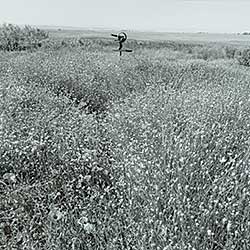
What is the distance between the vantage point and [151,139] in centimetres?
358

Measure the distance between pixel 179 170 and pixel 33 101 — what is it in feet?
10.6

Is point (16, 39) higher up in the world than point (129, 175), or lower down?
lower down

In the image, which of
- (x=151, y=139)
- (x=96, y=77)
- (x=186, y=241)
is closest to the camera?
Answer: (x=186, y=241)

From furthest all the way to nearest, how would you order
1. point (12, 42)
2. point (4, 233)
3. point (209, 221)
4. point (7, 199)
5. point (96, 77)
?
1. point (12, 42)
2. point (96, 77)
3. point (7, 199)
4. point (4, 233)
5. point (209, 221)

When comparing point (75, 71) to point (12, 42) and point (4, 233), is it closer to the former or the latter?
point (4, 233)

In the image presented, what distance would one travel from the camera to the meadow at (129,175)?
2312 millimetres

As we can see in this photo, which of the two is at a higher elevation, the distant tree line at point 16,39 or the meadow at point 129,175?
the meadow at point 129,175

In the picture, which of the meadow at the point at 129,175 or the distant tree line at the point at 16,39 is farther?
the distant tree line at the point at 16,39

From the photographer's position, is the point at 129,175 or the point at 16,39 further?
the point at 16,39

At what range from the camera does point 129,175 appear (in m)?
2.73

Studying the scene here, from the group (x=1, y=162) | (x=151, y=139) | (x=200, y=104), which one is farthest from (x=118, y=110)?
(x=1, y=162)

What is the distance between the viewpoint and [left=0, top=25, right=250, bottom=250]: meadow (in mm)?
2312

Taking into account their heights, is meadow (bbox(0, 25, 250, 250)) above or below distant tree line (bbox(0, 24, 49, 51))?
above

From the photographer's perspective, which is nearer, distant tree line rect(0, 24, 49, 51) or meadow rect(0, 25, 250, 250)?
meadow rect(0, 25, 250, 250)
